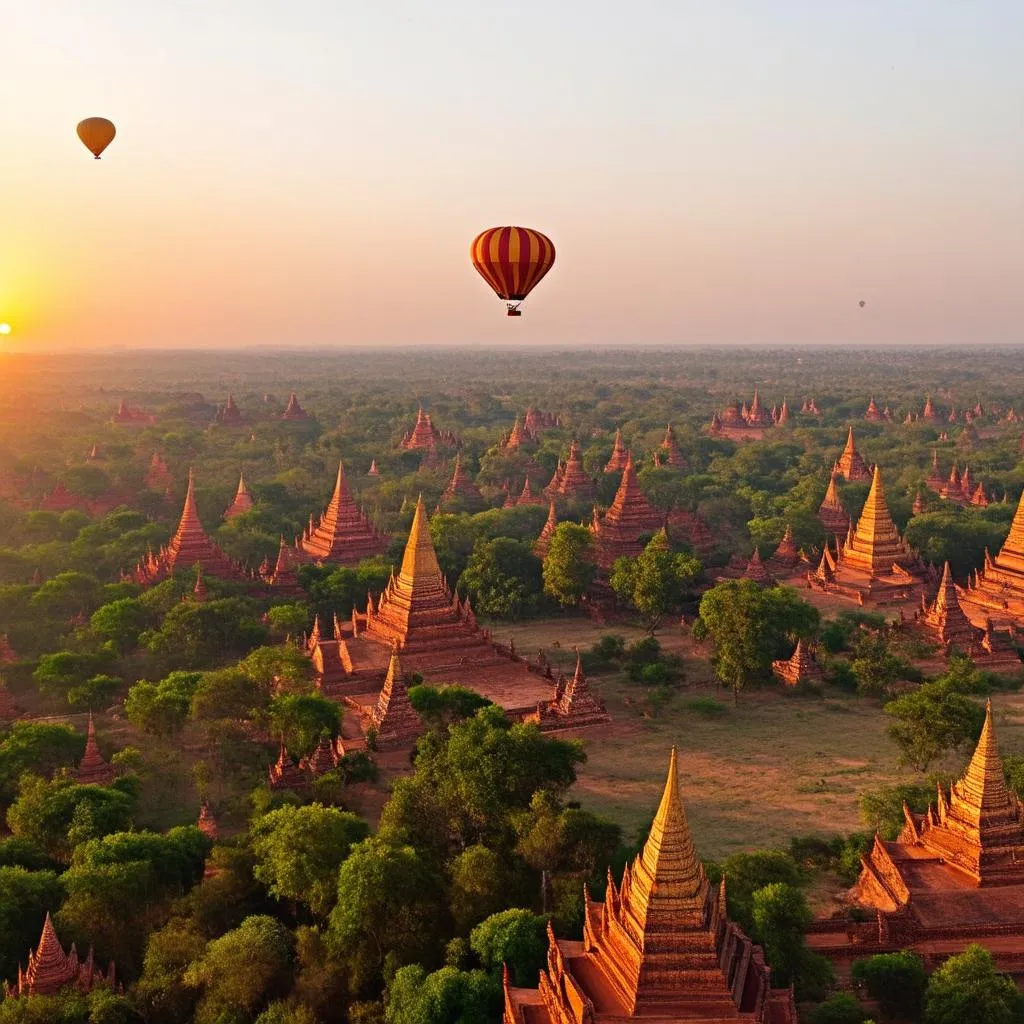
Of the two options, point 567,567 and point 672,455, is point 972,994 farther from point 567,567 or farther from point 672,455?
point 672,455

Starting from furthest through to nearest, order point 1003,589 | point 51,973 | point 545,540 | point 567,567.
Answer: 1. point 545,540
2. point 567,567
3. point 1003,589
4. point 51,973

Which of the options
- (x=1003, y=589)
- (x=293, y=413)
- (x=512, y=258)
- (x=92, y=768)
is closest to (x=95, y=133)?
(x=512, y=258)

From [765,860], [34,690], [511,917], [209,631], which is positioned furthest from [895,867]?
[34,690]

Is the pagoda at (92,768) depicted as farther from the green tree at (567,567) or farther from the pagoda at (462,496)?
the pagoda at (462,496)

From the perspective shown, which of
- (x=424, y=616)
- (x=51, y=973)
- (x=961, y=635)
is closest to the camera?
(x=51, y=973)

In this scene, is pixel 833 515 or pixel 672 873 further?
pixel 833 515

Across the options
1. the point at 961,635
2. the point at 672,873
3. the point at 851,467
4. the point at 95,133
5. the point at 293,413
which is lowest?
the point at 961,635

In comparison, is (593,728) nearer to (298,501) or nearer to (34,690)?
(34,690)
